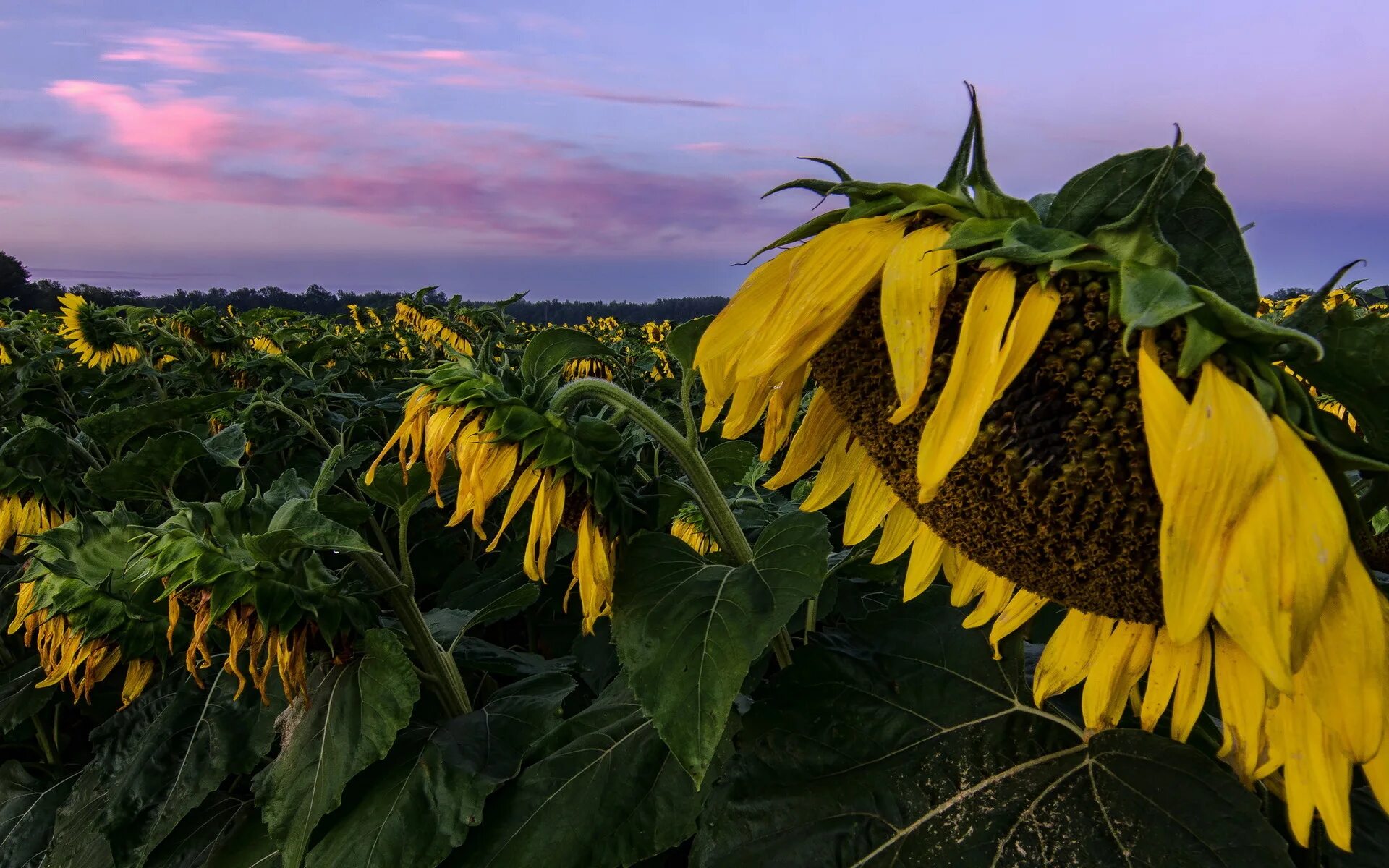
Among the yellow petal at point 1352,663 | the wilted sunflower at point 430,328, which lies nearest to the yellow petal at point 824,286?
the yellow petal at point 1352,663

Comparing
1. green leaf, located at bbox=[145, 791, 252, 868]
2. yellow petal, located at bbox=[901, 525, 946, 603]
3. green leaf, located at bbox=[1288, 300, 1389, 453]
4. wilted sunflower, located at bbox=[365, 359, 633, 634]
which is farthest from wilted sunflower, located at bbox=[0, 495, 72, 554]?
green leaf, located at bbox=[1288, 300, 1389, 453]

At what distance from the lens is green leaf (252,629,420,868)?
1327 mm

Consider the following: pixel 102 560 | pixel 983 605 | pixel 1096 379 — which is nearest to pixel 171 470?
pixel 102 560

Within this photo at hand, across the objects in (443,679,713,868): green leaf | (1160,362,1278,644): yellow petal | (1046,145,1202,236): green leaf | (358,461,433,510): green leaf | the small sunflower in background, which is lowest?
(443,679,713,868): green leaf

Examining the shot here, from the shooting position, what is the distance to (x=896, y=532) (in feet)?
3.90

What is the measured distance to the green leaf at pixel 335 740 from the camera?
1327 millimetres

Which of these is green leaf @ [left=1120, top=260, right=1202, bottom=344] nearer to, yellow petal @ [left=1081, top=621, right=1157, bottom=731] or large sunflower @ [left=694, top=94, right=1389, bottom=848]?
large sunflower @ [left=694, top=94, right=1389, bottom=848]

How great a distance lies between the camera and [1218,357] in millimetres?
639

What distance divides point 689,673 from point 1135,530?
60cm

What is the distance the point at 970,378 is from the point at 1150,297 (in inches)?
5.8

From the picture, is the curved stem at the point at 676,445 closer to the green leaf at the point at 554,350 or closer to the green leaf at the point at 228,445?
the green leaf at the point at 554,350

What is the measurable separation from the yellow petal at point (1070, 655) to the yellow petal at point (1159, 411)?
0.36 meters

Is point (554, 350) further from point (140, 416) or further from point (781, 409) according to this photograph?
point (140, 416)

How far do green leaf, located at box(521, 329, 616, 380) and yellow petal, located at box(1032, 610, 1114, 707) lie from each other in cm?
76
